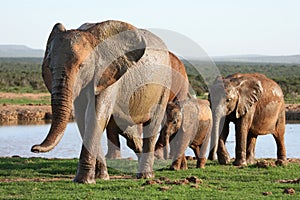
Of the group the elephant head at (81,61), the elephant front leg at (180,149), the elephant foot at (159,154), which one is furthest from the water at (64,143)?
the elephant head at (81,61)

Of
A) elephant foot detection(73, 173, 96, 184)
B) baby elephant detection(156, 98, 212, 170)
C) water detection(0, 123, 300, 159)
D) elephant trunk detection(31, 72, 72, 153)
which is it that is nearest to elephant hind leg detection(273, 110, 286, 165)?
baby elephant detection(156, 98, 212, 170)

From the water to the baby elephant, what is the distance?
452 centimetres

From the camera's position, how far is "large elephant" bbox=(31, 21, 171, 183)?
27.3ft

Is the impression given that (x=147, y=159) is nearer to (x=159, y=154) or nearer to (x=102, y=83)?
(x=102, y=83)

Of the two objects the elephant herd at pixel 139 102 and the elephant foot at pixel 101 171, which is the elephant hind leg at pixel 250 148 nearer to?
the elephant herd at pixel 139 102

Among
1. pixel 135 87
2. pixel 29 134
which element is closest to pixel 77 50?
pixel 135 87

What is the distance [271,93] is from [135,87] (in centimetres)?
404

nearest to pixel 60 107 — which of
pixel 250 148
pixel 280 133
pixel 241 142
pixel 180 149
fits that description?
pixel 180 149

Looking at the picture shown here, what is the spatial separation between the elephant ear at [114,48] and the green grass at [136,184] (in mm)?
1434

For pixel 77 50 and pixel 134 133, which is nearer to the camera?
pixel 77 50

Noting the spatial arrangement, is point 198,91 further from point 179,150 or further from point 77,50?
point 77,50

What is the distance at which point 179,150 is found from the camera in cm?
1137

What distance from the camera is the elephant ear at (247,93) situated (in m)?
12.7

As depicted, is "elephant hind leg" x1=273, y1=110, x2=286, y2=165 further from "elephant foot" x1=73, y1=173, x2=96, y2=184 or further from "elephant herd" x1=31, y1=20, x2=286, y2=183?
"elephant foot" x1=73, y1=173, x2=96, y2=184
